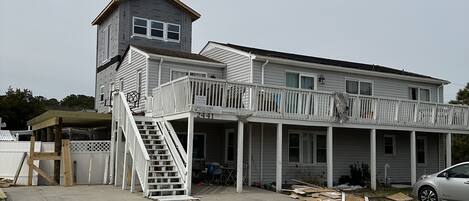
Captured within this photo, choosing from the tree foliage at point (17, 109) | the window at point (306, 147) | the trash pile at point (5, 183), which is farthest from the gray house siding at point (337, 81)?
the tree foliage at point (17, 109)

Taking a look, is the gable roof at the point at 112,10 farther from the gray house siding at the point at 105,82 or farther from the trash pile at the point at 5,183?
the trash pile at the point at 5,183

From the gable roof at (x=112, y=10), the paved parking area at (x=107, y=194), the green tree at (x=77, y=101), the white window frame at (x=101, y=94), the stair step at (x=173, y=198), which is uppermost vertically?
the gable roof at (x=112, y=10)

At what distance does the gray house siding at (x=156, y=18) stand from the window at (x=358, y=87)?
10.2 meters

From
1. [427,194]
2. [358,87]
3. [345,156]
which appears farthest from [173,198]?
[358,87]

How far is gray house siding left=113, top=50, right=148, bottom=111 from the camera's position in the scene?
19938 millimetres

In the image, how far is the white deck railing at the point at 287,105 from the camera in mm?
15195

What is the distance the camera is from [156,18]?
27.4m

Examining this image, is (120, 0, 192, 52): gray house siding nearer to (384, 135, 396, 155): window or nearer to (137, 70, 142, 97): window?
(137, 70, 142, 97): window

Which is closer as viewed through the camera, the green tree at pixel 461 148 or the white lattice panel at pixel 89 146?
the white lattice panel at pixel 89 146

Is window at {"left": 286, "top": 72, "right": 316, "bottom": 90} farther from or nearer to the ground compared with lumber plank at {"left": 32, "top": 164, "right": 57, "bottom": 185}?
farther from the ground

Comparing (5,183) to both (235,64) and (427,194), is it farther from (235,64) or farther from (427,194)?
(427,194)

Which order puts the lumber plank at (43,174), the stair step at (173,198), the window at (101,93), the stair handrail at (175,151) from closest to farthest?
the stair step at (173,198), the stair handrail at (175,151), the lumber plank at (43,174), the window at (101,93)

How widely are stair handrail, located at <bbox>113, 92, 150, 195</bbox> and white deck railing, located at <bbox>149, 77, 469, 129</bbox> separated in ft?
3.79

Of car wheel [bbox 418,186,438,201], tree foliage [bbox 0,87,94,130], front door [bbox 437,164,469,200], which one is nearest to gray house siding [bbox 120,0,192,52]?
car wheel [bbox 418,186,438,201]
